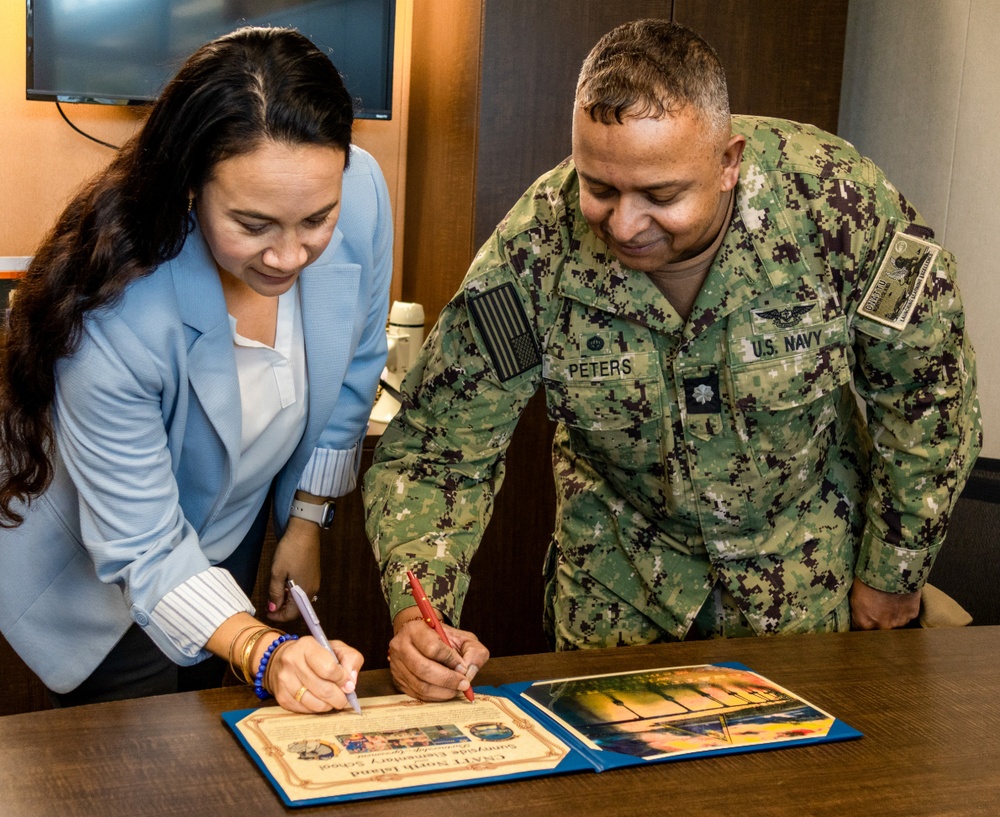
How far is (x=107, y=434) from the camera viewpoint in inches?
53.6

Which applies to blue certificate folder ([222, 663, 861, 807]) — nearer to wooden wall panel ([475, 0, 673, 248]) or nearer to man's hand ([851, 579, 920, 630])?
man's hand ([851, 579, 920, 630])

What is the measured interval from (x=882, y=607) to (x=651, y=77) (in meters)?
0.88

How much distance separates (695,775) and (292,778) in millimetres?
392

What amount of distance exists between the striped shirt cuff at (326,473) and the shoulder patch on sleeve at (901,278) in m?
0.80

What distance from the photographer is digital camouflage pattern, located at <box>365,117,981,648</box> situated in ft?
5.45

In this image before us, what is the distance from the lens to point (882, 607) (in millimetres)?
1797

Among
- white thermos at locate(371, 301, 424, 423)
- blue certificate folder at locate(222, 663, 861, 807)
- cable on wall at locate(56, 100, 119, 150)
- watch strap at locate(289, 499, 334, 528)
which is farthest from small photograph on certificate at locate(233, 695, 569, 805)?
cable on wall at locate(56, 100, 119, 150)

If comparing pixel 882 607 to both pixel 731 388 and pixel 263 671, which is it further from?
pixel 263 671

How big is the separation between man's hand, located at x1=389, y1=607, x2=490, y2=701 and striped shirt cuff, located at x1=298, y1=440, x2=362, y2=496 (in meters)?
0.40

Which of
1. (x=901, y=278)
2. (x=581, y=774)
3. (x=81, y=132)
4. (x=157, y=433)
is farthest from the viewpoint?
(x=81, y=132)

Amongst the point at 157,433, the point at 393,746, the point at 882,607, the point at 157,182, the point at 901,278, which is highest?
the point at 157,182

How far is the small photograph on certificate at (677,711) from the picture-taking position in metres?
1.24

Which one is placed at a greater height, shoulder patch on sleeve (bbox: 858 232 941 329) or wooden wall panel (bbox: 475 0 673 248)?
wooden wall panel (bbox: 475 0 673 248)

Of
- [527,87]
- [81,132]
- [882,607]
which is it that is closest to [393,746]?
[882,607]
